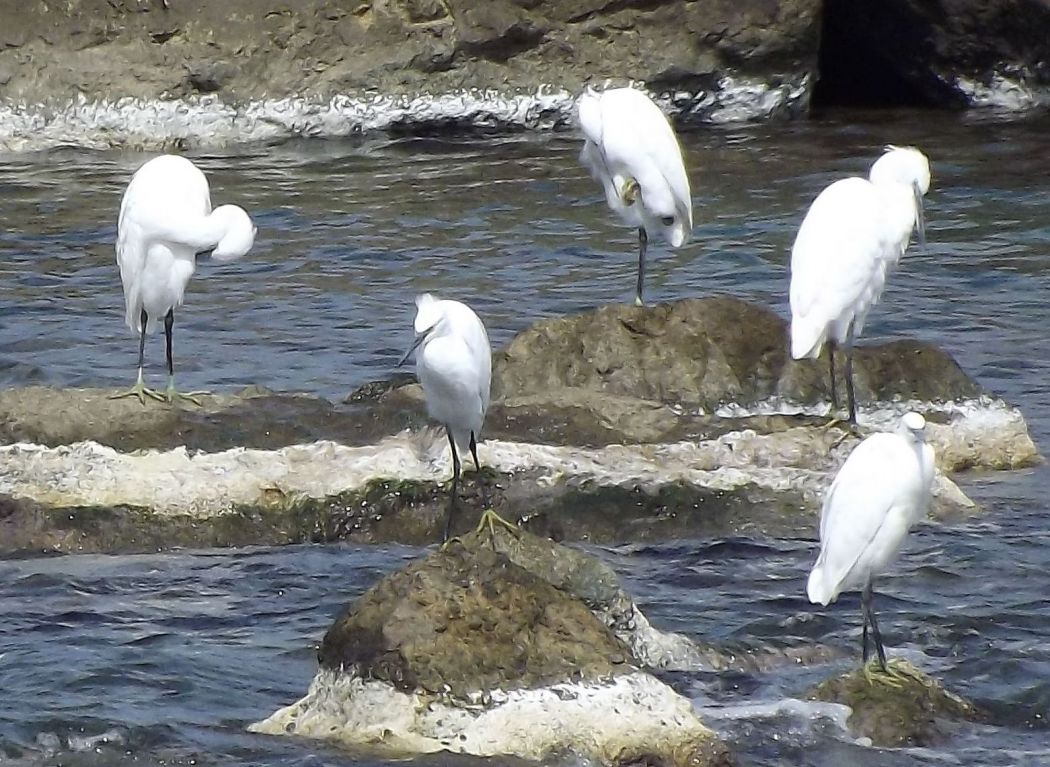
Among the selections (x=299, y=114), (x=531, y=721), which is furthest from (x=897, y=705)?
(x=299, y=114)

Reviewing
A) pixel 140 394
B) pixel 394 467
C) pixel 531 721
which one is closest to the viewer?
pixel 531 721

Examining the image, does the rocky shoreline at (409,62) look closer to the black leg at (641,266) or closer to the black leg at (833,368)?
the black leg at (641,266)

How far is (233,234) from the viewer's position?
26.3 feet

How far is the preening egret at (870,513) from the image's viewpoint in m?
5.80

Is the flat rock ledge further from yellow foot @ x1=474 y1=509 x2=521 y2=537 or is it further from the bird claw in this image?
yellow foot @ x1=474 y1=509 x2=521 y2=537

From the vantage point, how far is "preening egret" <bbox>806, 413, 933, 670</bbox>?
5.80 m

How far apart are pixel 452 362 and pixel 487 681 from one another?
139 centimetres

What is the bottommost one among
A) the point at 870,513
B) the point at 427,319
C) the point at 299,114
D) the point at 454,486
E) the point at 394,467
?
the point at 299,114

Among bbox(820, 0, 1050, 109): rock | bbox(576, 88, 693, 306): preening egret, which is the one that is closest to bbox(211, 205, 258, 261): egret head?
bbox(576, 88, 693, 306): preening egret

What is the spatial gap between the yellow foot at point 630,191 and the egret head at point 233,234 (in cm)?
205

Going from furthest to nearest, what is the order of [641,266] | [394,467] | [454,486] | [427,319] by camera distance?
[641,266] → [394,467] → [454,486] → [427,319]

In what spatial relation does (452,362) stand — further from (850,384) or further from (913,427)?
(850,384)

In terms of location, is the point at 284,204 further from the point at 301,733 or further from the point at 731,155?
the point at 301,733

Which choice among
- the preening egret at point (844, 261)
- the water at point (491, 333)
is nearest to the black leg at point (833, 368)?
the preening egret at point (844, 261)
